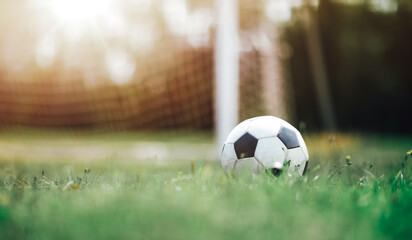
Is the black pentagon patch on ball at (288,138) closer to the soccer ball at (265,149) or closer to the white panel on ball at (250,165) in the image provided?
the soccer ball at (265,149)

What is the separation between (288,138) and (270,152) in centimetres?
14

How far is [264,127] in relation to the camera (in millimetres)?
2518

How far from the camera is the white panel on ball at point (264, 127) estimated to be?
2.49 m

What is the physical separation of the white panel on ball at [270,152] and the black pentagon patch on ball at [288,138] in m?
0.03

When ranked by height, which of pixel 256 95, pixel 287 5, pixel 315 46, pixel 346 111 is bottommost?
pixel 346 111

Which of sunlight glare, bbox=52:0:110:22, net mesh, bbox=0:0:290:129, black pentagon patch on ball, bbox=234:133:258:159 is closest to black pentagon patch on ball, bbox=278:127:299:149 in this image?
black pentagon patch on ball, bbox=234:133:258:159

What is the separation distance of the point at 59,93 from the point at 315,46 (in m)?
5.81

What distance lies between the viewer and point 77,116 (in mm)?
10352

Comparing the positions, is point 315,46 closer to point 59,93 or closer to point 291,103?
point 291,103

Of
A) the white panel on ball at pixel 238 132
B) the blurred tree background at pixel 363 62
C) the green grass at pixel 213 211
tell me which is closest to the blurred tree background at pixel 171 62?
the blurred tree background at pixel 363 62

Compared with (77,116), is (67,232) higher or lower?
higher

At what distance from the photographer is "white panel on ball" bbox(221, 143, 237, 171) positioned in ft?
8.20

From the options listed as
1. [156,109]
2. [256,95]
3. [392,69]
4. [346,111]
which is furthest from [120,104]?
[392,69]

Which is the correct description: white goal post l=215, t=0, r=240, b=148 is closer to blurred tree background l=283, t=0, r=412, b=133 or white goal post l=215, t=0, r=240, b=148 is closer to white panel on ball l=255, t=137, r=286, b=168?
white panel on ball l=255, t=137, r=286, b=168
